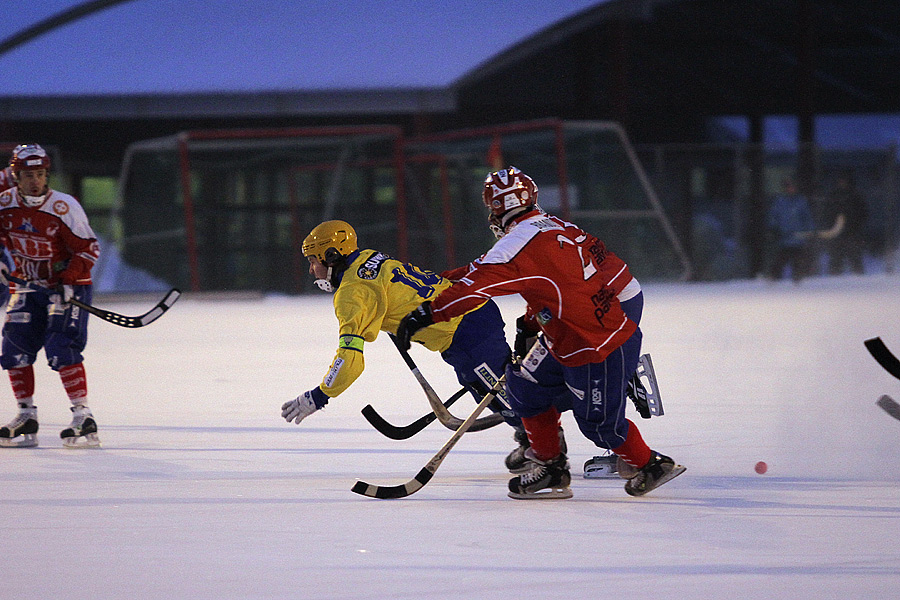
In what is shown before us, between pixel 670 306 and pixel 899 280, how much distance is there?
4.93m

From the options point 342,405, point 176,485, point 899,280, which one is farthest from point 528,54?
point 176,485

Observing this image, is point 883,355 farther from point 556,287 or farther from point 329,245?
point 329,245

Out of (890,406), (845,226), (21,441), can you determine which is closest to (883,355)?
(890,406)

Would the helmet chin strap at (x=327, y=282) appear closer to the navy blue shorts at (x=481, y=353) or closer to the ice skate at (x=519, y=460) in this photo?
the navy blue shorts at (x=481, y=353)

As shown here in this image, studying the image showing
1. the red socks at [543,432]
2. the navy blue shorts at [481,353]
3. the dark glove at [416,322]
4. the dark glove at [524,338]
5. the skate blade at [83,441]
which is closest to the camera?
the dark glove at [416,322]

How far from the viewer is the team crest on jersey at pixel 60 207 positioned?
477 cm

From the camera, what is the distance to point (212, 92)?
18.4m

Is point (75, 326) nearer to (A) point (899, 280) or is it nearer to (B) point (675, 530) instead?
(B) point (675, 530)

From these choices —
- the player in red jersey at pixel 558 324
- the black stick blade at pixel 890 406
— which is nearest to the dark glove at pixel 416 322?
the player in red jersey at pixel 558 324

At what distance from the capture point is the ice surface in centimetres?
280

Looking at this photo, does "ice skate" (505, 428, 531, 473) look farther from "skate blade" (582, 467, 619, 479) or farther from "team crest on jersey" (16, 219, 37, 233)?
"team crest on jersey" (16, 219, 37, 233)

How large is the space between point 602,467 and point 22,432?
236cm

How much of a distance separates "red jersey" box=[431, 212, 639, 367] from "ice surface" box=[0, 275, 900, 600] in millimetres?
516

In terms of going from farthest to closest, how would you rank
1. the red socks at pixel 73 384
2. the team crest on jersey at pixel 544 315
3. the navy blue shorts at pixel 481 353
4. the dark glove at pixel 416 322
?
Answer: the red socks at pixel 73 384 → the navy blue shorts at pixel 481 353 → the team crest on jersey at pixel 544 315 → the dark glove at pixel 416 322
